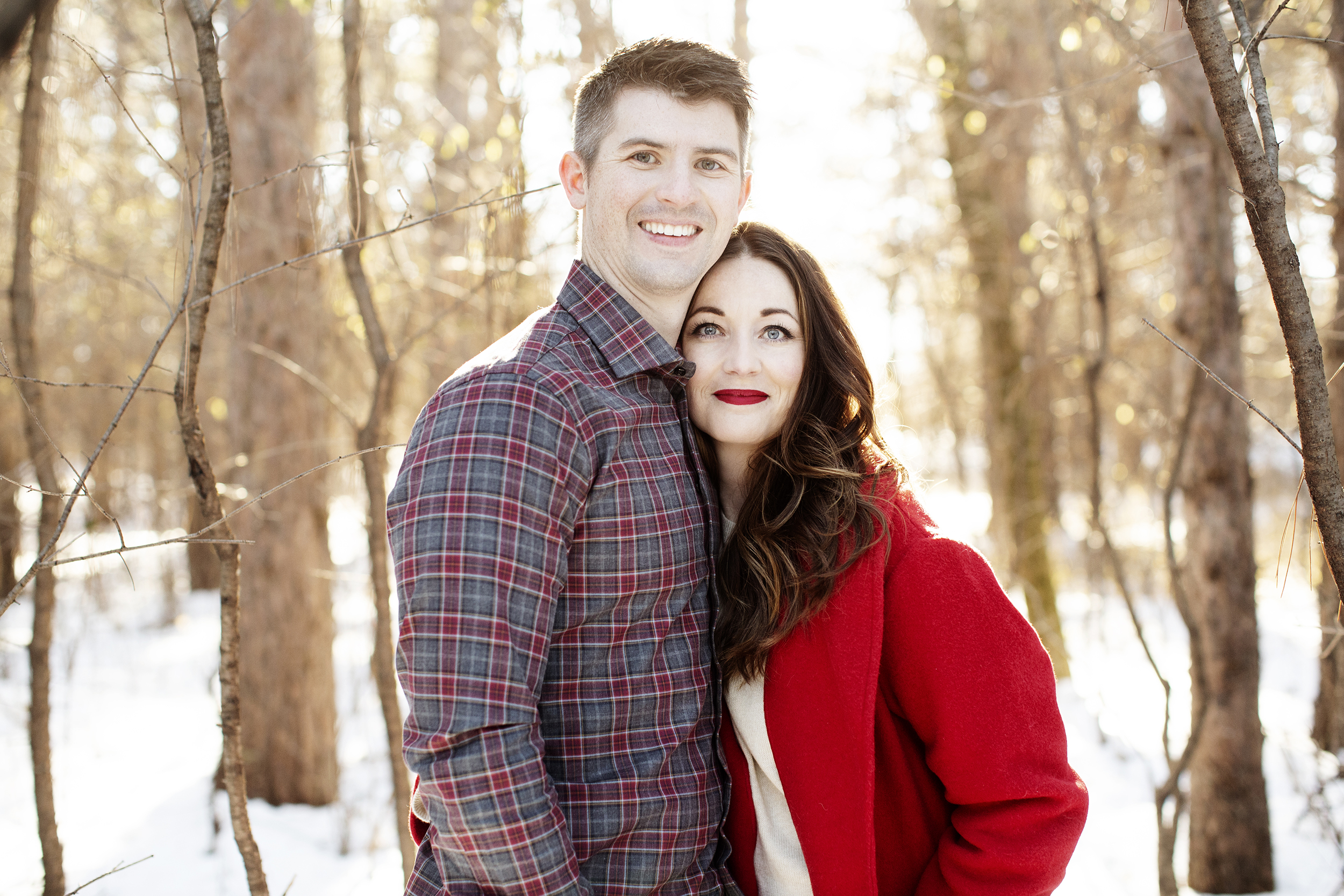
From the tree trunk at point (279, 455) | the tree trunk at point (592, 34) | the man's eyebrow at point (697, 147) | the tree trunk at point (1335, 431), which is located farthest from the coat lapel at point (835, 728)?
the tree trunk at point (592, 34)

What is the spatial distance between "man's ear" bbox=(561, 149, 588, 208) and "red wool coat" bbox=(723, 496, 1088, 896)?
937 mm

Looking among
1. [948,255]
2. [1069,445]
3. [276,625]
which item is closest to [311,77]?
[276,625]

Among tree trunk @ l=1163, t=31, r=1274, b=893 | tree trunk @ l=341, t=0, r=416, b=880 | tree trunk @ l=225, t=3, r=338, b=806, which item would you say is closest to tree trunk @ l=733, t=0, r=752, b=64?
tree trunk @ l=225, t=3, r=338, b=806

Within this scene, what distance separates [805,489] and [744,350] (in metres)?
0.32

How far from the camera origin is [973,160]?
25.6 ft

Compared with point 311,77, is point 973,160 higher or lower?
higher

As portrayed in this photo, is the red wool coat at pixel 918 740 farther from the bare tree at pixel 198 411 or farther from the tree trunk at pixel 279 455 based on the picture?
the tree trunk at pixel 279 455

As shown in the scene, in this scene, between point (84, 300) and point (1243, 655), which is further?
point (84, 300)

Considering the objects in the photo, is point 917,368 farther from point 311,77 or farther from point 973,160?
point 311,77

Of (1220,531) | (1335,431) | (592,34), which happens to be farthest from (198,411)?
(1335,431)

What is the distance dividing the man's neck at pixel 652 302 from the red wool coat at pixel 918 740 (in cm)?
59

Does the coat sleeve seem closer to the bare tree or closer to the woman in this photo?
the woman

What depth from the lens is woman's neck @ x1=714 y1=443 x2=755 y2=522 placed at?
2.05 m

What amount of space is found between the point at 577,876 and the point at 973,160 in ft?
24.9
